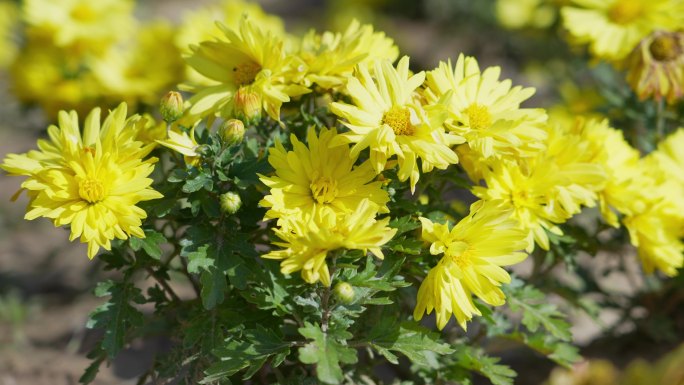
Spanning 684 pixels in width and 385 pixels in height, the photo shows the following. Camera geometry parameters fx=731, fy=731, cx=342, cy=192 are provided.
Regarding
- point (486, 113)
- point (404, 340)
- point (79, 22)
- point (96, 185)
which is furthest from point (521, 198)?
point (79, 22)

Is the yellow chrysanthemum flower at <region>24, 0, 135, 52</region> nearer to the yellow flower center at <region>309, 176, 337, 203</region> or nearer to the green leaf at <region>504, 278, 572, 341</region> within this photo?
the yellow flower center at <region>309, 176, 337, 203</region>

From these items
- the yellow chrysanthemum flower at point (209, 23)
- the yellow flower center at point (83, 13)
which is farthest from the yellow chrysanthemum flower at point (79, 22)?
the yellow chrysanthemum flower at point (209, 23)

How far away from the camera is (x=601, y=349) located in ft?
9.65

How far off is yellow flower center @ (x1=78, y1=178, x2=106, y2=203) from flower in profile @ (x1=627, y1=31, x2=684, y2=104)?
6.08ft

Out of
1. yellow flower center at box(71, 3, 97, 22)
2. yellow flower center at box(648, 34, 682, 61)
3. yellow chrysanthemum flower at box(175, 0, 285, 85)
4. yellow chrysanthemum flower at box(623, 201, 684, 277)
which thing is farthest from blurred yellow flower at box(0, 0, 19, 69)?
yellow chrysanthemum flower at box(623, 201, 684, 277)

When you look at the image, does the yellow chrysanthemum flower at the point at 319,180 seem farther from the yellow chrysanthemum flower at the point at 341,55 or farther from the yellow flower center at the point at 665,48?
the yellow flower center at the point at 665,48

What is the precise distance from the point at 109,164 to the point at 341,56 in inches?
26.6

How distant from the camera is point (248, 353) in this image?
171 cm

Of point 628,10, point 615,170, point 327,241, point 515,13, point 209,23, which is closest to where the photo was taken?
point 327,241

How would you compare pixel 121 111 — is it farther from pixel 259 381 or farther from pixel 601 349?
pixel 601 349

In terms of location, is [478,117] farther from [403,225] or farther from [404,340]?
[404,340]

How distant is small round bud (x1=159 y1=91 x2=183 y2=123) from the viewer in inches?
73.9

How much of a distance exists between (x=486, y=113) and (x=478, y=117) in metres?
0.03

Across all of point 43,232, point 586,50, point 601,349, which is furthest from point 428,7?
point 601,349
